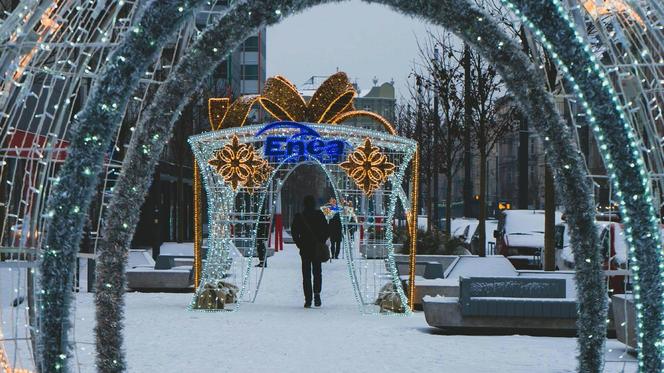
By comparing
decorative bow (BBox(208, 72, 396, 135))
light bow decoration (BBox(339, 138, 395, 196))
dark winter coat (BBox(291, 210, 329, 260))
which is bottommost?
dark winter coat (BBox(291, 210, 329, 260))

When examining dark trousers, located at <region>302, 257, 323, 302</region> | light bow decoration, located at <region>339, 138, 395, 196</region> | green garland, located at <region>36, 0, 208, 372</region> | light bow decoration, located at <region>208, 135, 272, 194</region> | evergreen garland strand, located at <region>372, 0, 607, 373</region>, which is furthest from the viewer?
dark trousers, located at <region>302, 257, 323, 302</region>

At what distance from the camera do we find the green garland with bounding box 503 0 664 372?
493cm

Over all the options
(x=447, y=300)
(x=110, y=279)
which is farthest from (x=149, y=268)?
(x=110, y=279)

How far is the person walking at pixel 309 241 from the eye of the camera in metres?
14.9

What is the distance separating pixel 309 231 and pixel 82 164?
9996mm

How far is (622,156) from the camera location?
16.7 feet

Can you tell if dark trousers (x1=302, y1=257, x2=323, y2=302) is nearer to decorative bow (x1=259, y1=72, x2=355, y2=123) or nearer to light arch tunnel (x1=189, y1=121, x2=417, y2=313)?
light arch tunnel (x1=189, y1=121, x2=417, y2=313)

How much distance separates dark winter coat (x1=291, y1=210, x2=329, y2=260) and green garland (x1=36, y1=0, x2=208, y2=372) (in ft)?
32.2

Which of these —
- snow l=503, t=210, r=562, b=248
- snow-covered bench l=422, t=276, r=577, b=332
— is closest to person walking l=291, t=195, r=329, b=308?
snow-covered bench l=422, t=276, r=577, b=332

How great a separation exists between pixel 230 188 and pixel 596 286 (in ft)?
32.9

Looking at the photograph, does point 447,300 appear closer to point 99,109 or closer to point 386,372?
point 386,372

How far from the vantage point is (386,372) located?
9.12 meters

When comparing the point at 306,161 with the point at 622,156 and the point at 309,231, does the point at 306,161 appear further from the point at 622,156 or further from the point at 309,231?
the point at 622,156

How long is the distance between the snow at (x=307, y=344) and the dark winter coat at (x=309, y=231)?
86 cm
